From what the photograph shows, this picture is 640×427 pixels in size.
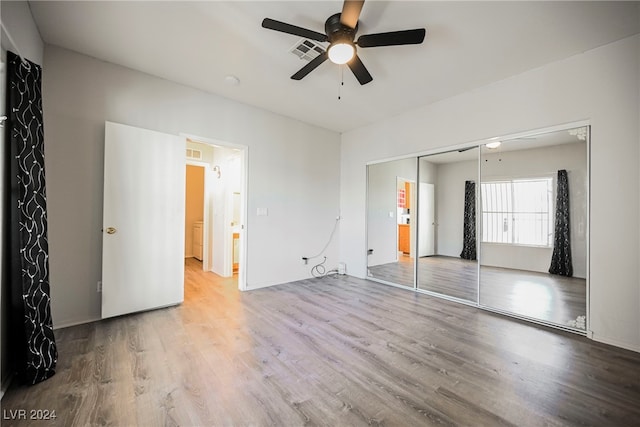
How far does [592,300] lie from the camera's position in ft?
8.47

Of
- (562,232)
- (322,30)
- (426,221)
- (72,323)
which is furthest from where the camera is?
(426,221)

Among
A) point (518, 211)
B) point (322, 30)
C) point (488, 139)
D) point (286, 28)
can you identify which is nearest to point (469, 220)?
point (518, 211)

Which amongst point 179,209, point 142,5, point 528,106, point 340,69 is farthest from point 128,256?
point 528,106

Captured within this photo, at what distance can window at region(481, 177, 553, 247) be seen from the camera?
3.15 meters

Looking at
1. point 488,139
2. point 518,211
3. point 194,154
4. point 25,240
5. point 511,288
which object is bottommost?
point 511,288

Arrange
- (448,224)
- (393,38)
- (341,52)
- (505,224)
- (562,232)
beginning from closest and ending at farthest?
1. (393,38)
2. (341,52)
3. (562,232)
4. (505,224)
5. (448,224)

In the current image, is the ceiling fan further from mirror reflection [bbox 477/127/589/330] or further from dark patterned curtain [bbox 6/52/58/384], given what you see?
mirror reflection [bbox 477/127/589/330]

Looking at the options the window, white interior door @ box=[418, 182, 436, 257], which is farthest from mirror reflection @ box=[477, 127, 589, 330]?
white interior door @ box=[418, 182, 436, 257]

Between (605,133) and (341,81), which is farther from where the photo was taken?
(341,81)

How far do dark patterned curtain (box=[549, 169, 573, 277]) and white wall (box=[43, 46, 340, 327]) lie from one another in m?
3.41

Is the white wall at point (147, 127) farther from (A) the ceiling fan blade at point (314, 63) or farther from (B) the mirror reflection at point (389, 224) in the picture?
(A) the ceiling fan blade at point (314, 63)

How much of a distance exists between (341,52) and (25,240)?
2.76 m

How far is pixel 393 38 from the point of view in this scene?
2.07 meters

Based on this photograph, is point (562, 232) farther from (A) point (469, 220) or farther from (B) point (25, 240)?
(B) point (25, 240)
